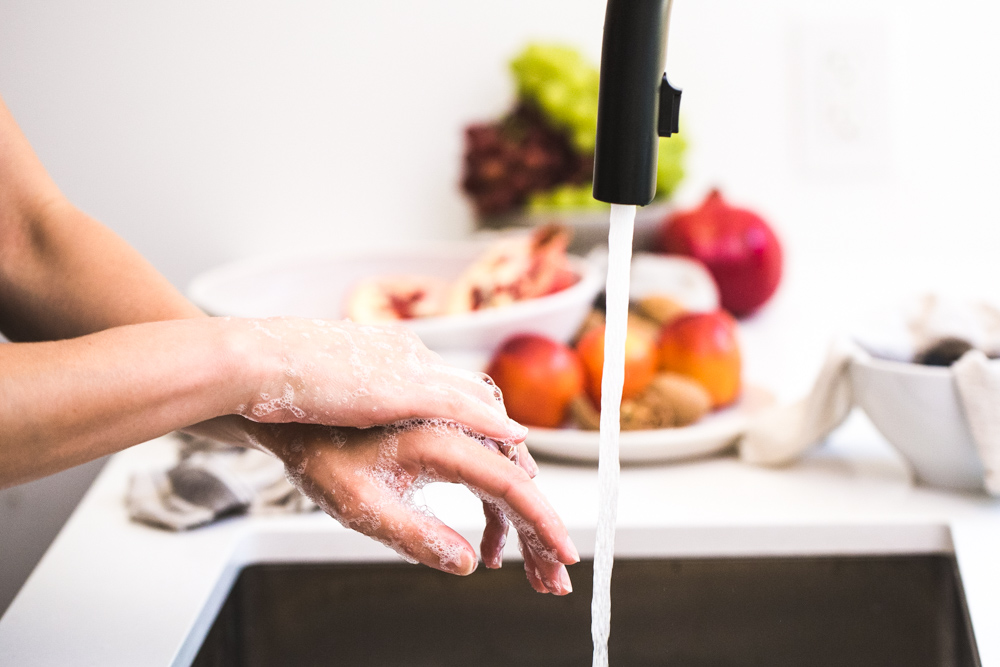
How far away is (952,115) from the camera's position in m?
1.35

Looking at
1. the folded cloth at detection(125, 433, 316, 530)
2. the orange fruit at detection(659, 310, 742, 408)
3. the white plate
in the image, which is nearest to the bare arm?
the folded cloth at detection(125, 433, 316, 530)

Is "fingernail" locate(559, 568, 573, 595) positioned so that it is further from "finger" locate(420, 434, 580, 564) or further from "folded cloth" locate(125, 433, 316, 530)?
"folded cloth" locate(125, 433, 316, 530)

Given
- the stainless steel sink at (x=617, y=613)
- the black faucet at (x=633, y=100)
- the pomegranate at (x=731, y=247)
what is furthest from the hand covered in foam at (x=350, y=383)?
the pomegranate at (x=731, y=247)

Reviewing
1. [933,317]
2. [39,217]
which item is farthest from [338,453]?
[933,317]

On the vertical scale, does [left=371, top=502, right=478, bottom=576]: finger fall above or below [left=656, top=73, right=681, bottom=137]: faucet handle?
below

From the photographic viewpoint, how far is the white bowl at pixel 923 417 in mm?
633

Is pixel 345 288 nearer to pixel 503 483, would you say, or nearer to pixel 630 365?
pixel 630 365

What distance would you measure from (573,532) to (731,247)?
26.5 inches

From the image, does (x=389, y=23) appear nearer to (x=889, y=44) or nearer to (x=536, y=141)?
(x=536, y=141)

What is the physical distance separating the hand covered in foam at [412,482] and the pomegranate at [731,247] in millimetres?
794

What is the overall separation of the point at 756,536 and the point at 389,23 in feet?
3.38

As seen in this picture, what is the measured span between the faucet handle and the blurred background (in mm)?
902

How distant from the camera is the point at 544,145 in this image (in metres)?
1.26

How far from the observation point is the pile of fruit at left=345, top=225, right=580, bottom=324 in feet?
3.15
